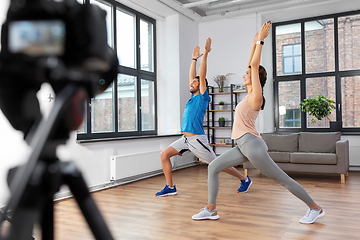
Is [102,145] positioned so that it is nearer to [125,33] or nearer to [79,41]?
[125,33]

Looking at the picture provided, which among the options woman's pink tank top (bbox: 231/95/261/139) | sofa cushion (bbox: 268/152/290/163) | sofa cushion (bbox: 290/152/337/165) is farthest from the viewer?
sofa cushion (bbox: 268/152/290/163)

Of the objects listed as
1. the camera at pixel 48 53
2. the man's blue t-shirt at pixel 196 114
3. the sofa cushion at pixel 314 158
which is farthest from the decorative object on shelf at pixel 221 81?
the camera at pixel 48 53

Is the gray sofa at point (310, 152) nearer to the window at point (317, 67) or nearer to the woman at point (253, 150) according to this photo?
the window at point (317, 67)

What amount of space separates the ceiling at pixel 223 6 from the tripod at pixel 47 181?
5918mm

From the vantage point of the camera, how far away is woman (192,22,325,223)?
238 centimetres

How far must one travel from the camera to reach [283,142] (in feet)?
17.1

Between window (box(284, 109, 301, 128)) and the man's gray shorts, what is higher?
window (box(284, 109, 301, 128))

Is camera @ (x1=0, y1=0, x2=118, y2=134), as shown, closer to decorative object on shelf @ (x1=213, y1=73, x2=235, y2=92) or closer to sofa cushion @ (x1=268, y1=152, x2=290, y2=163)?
sofa cushion @ (x1=268, y1=152, x2=290, y2=163)

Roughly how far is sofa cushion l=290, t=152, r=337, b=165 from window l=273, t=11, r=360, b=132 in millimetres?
1553

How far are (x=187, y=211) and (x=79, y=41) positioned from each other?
2.91 meters

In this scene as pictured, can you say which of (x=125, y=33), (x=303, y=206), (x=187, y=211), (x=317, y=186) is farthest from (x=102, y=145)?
(x=317, y=186)

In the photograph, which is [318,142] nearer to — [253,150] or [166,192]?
[166,192]

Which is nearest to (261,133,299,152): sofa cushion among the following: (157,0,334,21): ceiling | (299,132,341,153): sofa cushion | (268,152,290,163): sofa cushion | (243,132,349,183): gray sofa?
(243,132,349,183): gray sofa

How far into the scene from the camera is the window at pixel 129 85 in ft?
16.4
